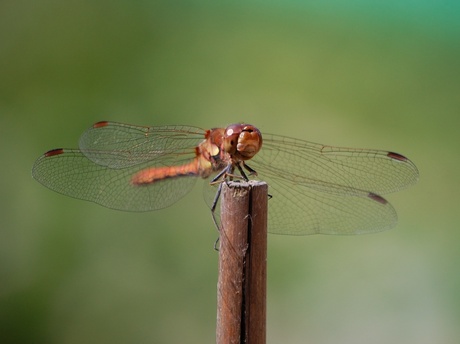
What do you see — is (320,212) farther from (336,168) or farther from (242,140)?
(242,140)

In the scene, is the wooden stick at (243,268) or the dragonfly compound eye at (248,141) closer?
the wooden stick at (243,268)

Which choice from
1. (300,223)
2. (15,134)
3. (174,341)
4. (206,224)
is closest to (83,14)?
(15,134)

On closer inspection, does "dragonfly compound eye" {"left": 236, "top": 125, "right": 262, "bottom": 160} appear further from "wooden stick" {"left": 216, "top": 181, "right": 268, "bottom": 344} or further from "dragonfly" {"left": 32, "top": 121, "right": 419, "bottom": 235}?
"wooden stick" {"left": 216, "top": 181, "right": 268, "bottom": 344}

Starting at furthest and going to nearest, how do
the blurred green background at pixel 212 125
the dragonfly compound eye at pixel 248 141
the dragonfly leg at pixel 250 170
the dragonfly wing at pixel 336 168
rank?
the blurred green background at pixel 212 125 < the dragonfly wing at pixel 336 168 < the dragonfly leg at pixel 250 170 < the dragonfly compound eye at pixel 248 141

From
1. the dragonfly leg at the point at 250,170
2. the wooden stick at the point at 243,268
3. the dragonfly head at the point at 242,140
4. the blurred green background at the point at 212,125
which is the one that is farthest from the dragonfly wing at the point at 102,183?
the blurred green background at the point at 212,125

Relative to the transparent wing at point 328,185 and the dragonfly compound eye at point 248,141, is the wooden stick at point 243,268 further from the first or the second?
the transparent wing at point 328,185

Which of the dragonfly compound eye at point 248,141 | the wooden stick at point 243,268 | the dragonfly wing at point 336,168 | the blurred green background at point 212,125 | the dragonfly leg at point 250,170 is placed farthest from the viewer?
the blurred green background at point 212,125

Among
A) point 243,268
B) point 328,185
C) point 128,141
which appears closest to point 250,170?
point 328,185
